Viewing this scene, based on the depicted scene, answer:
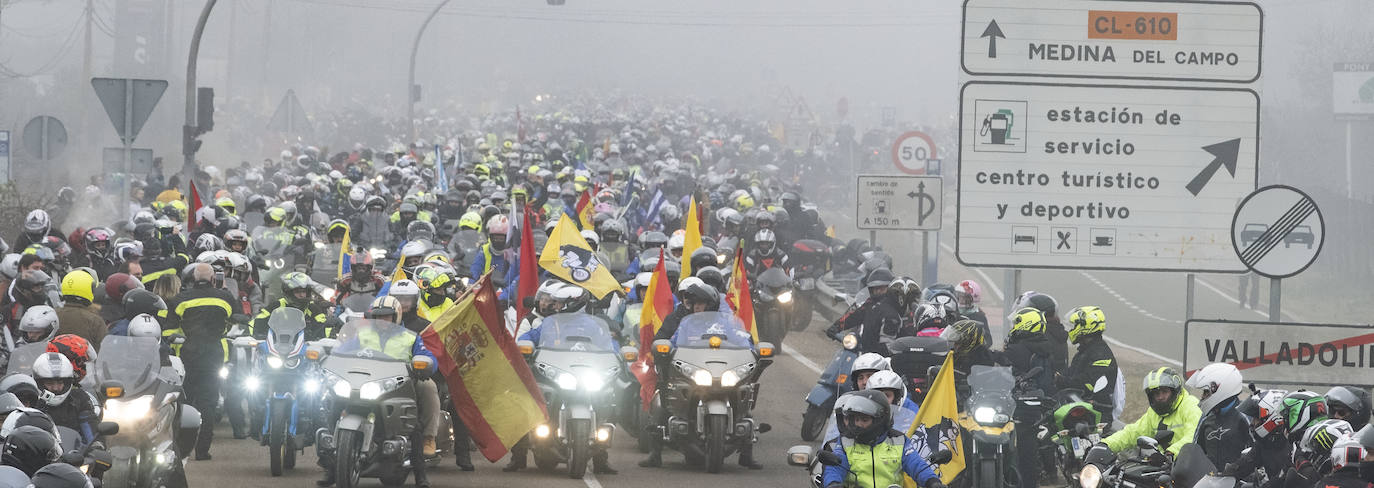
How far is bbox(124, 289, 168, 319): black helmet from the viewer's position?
1561 cm

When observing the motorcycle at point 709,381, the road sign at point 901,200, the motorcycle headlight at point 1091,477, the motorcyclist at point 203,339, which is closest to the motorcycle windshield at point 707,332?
the motorcycle at point 709,381

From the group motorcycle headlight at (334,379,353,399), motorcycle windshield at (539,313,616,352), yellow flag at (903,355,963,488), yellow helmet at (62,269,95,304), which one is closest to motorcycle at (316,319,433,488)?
motorcycle headlight at (334,379,353,399)

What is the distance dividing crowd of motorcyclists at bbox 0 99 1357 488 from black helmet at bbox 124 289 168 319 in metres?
0.02

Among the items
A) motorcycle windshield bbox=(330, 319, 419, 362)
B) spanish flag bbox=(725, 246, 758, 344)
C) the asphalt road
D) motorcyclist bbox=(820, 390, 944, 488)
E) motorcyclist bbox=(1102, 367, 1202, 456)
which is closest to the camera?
motorcyclist bbox=(820, 390, 944, 488)

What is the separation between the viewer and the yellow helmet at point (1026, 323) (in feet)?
48.6

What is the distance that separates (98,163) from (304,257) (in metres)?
39.5

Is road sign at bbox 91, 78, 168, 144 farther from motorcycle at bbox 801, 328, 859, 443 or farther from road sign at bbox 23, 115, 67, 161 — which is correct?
motorcycle at bbox 801, 328, 859, 443

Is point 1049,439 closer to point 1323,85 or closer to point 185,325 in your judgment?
point 185,325

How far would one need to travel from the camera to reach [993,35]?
12.5m

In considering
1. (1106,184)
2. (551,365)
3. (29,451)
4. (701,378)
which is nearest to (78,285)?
(551,365)

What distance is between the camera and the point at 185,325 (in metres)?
16.4

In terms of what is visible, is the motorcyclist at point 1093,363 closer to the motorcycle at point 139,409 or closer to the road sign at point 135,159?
the motorcycle at point 139,409

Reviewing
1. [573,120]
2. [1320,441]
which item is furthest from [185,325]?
[573,120]

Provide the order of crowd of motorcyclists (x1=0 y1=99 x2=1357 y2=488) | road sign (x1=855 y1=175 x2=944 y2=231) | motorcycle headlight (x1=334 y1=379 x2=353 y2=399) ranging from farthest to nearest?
road sign (x1=855 y1=175 x2=944 y2=231)
motorcycle headlight (x1=334 y1=379 x2=353 y2=399)
crowd of motorcyclists (x1=0 y1=99 x2=1357 y2=488)
